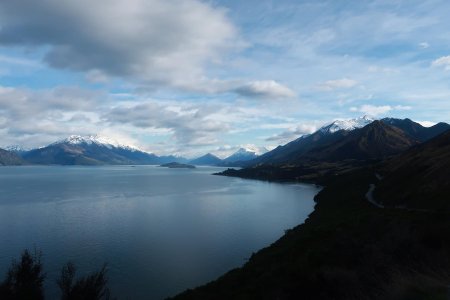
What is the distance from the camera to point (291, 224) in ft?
349

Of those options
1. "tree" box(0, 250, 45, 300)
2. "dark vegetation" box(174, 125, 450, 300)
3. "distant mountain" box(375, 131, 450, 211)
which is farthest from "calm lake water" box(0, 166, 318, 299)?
"distant mountain" box(375, 131, 450, 211)

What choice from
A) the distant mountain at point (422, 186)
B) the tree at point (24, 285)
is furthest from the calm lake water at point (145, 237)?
the distant mountain at point (422, 186)

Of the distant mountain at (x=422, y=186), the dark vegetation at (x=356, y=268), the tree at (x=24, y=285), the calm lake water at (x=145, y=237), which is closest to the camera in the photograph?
the dark vegetation at (x=356, y=268)

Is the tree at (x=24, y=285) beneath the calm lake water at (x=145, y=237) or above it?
above

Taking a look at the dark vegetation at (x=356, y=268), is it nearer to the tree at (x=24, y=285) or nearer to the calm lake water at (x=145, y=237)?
the calm lake water at (x=145, y=237)

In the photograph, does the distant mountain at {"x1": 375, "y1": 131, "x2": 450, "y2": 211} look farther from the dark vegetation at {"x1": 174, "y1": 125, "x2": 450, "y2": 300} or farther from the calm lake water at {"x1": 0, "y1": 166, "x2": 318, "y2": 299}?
the calm lake water at {"x1": 0, "y1": 166, "x2": 318, "y2": 299}

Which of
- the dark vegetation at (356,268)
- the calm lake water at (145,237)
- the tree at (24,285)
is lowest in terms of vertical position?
the calm lake water at (145,237)

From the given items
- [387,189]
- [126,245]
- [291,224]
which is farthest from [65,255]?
[387,189]

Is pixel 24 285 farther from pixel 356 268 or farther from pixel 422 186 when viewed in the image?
pixel 422 186

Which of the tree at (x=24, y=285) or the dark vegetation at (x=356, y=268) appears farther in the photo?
the tree at (x=24, y=285)

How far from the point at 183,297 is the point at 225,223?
61.3 m

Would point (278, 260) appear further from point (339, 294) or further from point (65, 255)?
point (65, 255)

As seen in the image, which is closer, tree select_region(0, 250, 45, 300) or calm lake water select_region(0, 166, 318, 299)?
tree select_region(0, 250, 45, 300)

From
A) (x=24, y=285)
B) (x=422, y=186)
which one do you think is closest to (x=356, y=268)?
(x=24, y=285)
